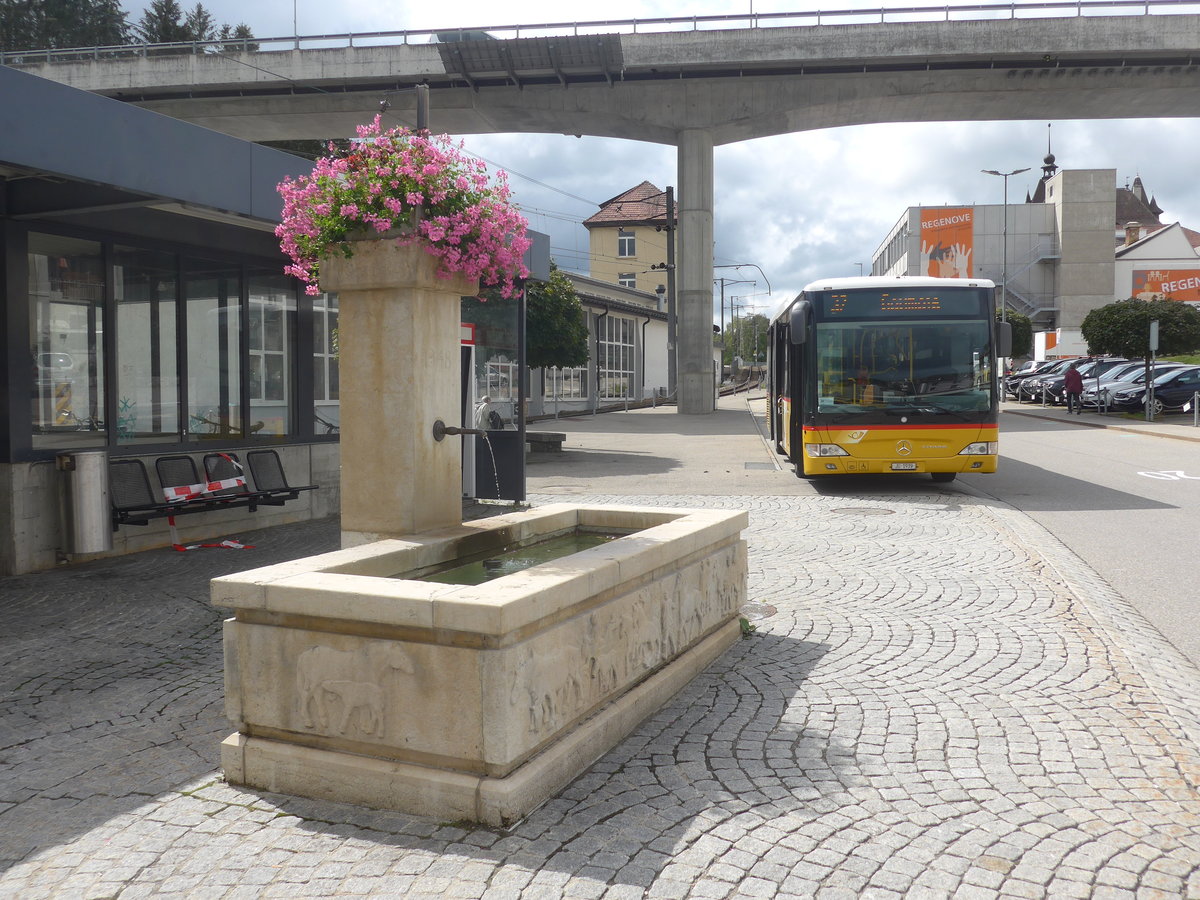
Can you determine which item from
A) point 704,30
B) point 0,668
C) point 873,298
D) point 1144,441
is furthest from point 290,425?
point 704,30

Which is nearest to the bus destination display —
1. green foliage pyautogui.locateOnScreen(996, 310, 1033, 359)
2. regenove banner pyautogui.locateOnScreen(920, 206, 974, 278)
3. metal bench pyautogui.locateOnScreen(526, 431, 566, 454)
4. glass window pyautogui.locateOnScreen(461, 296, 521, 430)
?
glass window pyautogui.locateOnScreen(461, 296, 521, 430)

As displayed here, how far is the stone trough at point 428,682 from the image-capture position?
3.76m

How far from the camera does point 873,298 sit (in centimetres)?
1452

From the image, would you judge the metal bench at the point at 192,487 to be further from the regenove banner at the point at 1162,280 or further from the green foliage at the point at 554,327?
the regenove banner at the point at 1162,280

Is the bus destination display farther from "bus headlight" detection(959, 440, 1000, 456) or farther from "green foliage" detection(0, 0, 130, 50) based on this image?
"green foliage" detection(0, 0, 130, 50)

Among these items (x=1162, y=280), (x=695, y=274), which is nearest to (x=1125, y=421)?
(x=695, y=274)

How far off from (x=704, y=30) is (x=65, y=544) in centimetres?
3051

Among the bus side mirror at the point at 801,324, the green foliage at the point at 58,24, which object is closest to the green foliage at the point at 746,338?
the green foliage at the point at 58,24

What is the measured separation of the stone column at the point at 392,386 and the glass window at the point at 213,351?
18.2 ft

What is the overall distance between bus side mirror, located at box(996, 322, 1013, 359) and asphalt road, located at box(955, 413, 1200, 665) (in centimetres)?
196

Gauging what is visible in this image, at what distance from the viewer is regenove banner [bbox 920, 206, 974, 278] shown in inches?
3157

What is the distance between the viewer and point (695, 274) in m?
38.2

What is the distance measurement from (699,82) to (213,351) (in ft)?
92.8

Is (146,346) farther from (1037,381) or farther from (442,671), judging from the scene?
(1037,381)
